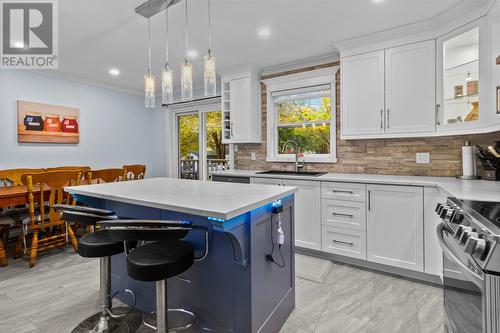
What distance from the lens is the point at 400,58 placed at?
2.82 meters

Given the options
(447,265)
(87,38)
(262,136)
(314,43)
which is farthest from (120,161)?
(447,265)

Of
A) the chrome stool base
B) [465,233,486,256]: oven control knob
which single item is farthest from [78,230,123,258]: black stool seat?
[465,233,486,256]: oven control knob

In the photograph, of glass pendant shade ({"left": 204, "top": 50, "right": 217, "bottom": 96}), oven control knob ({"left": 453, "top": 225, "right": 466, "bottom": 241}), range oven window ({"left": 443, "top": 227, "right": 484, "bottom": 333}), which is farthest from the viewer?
glass pendant shade ({"left": 204, "top": 50, "right": 217, "bottom": 96})

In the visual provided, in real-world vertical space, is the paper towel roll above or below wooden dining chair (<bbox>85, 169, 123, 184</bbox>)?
above

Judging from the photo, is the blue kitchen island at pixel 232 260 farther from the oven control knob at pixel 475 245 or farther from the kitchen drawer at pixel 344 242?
the kitchen drawer at pixel 344 242

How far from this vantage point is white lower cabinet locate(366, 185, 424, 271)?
8.04ft

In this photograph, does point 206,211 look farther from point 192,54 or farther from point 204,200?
point 192,54

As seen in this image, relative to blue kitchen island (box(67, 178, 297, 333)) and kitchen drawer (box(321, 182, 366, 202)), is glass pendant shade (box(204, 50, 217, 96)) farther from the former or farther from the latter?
kitchen drawer (box(321, 182, 366, 202))

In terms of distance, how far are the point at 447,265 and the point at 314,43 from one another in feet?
8.90

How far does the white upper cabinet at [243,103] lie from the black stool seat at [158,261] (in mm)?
2740

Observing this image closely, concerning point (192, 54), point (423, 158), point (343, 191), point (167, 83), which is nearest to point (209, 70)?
point (167, 83)

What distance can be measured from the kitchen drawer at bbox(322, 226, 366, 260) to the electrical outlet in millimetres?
1117

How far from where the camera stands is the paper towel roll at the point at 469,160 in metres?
2.49

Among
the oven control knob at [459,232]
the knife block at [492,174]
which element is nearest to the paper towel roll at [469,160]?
the knife block at [492,174]
